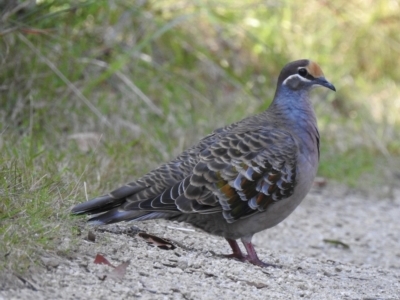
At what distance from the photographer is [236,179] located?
13.4 ft

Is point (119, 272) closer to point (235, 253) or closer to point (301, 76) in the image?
point (235, 253)

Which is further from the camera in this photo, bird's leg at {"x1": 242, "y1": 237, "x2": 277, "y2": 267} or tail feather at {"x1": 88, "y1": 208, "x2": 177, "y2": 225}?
bird's leg at {"x1": 242, "y1": 237, "x2": 277, "y2": 267}

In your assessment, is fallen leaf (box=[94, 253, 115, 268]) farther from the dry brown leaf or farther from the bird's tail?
the bird's tail

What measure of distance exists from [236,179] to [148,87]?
109 inches

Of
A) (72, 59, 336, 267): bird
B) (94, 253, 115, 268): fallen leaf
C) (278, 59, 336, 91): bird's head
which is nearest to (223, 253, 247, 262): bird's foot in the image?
(72, 59, 336, 267): bird

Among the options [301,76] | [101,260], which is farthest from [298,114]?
[101,260]

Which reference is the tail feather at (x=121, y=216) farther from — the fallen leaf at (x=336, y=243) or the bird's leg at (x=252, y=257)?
the fallen leaf at (x=336, y=243)

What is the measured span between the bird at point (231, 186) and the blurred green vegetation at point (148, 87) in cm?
35

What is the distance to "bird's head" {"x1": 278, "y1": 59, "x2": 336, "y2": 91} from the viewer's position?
4703 mm

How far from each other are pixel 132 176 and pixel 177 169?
1.01m

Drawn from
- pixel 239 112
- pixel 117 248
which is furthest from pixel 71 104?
pixel 117 248

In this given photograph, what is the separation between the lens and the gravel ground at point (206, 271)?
3090 mm

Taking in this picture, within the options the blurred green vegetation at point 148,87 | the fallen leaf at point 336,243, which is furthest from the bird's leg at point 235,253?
the fallen leaf at point 336,243

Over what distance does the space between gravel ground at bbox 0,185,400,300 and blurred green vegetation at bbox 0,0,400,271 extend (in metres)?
0.22
